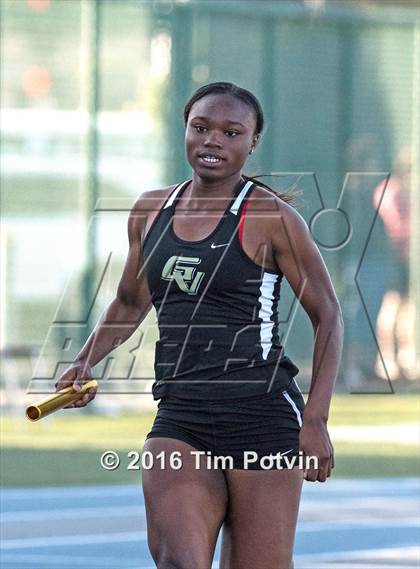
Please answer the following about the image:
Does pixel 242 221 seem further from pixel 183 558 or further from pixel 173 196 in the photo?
pixel 183 558

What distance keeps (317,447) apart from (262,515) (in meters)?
0.27

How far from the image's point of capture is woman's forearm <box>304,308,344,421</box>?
4.74 m

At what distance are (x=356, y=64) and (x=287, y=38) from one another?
2.32 ft

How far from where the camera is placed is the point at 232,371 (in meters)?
4.78

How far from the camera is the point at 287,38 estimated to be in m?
14.3

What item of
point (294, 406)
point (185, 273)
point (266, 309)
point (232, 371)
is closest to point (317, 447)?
point (294, 406)

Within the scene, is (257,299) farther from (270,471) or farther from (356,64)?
(356,64)

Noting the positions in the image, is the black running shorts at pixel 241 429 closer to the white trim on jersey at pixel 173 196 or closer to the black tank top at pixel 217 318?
the black tank top at pixel 217 318

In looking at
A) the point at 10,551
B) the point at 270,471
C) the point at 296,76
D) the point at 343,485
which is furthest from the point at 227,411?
the point at 296,76

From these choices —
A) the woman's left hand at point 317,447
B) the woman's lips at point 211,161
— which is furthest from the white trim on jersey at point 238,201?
the woman's left hand at point 317,447

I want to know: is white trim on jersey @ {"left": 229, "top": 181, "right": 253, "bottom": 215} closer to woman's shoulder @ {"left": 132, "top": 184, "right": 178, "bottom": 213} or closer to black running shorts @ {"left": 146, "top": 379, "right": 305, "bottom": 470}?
woman's shoulder @ {"left": 132, "top": 184, "right": 178, "bottom": 213}

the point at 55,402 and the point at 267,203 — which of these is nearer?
the point at 55,402

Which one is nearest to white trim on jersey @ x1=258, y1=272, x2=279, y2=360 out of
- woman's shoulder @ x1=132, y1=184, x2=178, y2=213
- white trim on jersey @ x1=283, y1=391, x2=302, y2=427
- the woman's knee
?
white trim on jersey @ x1=283, y1=391, x2=302, y2=427

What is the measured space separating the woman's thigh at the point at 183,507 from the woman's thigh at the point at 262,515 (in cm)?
6
